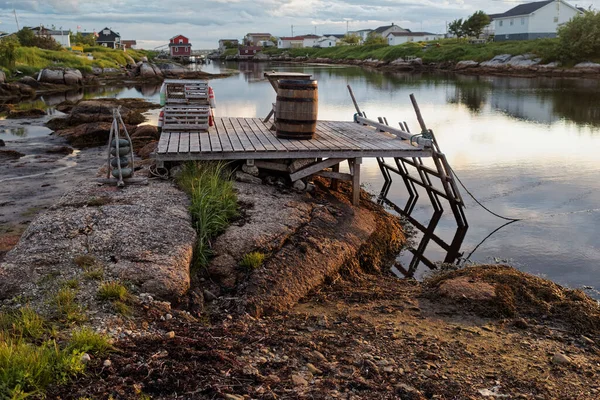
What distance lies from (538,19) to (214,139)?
78.0 meters

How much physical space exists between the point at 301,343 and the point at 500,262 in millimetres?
5701

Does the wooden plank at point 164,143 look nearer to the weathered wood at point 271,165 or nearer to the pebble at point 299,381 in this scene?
the weathered wood at point 271,165

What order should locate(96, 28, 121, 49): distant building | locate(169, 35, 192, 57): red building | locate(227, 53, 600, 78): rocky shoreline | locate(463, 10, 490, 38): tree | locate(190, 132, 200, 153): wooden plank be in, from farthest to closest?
locate(169, 35, 192, 57): red building, locate(96, 28, 121, 49): distant building, locate(463, 10, 490, 38): tree, locate(227, 53, 600, 78): rocky shoreline, locate(190, 132, 200, 153): wooden plank

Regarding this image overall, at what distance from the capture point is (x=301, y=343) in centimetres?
528

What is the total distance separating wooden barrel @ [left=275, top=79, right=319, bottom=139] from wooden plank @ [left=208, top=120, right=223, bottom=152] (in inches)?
52.6

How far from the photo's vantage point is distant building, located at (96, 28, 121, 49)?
394ft

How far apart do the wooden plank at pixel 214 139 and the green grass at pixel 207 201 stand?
1.24ft

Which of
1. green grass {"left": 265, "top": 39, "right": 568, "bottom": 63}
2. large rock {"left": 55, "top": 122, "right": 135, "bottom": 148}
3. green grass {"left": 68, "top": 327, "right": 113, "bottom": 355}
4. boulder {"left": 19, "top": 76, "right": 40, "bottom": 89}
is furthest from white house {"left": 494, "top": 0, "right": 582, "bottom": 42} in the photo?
green grass {"left": 68, "top": 327, "right": 113, "bottom": 355}

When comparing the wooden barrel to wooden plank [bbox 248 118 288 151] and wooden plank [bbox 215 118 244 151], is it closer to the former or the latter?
wooden plank [bbox 248 118 288 151]

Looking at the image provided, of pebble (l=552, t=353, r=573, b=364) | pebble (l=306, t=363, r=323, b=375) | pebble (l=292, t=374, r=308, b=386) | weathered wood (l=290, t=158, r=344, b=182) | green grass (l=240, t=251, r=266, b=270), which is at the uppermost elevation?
weathered wood (l=290, t=158, r=344, b=182)

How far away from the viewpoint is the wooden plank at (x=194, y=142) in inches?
396

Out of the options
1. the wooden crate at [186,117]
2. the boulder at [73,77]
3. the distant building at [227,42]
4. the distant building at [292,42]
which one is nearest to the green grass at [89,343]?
the wooden crate at [186,117]

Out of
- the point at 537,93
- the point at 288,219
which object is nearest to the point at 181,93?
the point at 288,219

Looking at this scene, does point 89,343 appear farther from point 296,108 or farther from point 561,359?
point 296,108
